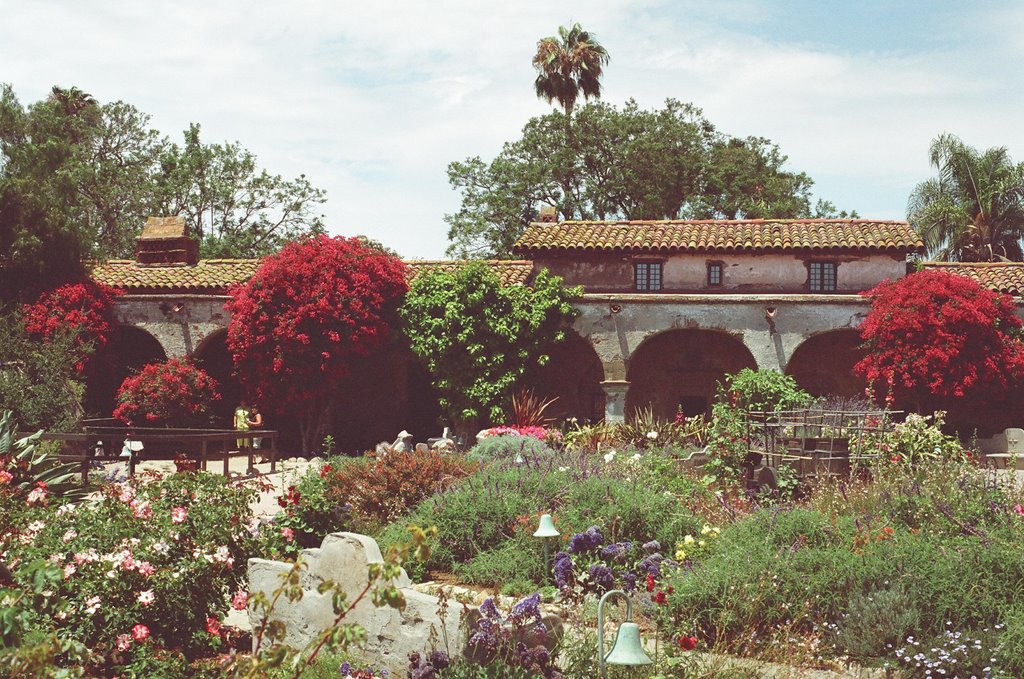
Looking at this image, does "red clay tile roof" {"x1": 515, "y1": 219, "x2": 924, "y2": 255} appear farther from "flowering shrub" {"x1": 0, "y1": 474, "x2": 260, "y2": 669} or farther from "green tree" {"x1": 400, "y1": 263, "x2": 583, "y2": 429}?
"flowering shrub" {"x1": 0, "y1": 474, "x2": 260, "y2": 669}

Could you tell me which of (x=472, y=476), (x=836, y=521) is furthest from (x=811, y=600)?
(x=472, y=476)

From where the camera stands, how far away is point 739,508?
32.0 feet

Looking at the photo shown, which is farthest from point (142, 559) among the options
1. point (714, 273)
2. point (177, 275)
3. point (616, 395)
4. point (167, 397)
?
point (177, 275)

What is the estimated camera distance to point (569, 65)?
38656mm

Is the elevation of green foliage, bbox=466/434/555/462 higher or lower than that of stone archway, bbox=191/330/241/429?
lower

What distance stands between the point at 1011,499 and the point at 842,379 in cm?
1467

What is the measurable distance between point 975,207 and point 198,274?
96.6ft

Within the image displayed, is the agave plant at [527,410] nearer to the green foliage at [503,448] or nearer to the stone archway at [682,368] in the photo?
the stone archway at [682,368]

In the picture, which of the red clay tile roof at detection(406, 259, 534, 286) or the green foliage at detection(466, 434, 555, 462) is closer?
the green foliage at detection(466, 434, 555, 462)

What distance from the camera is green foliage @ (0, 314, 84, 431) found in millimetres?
19312

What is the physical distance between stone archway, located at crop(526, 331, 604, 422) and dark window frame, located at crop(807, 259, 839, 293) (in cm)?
531

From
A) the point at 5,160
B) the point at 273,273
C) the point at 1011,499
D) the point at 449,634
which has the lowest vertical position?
the point at 449,634

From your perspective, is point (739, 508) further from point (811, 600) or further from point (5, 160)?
point (5, 160)

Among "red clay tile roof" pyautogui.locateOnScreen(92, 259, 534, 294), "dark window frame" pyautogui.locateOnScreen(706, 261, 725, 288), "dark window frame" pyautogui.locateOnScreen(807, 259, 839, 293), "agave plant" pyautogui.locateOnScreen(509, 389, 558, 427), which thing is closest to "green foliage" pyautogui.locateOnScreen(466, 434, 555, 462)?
"agave plant" pyautogui.locateOnScreen(509, 389, 558, 427)
